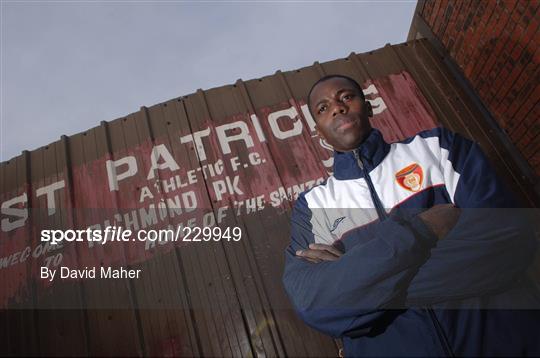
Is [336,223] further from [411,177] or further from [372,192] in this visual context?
[411,177]

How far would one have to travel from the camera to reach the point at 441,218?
1445 millimetres

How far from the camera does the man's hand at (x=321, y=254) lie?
157 centimetres

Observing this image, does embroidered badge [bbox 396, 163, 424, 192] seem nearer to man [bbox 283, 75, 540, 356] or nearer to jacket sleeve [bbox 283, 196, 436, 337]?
man [bbox 283, 75, 540, 356]

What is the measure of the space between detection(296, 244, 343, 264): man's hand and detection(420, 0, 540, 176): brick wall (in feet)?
8.52

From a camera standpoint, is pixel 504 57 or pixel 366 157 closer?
pixel 366 157

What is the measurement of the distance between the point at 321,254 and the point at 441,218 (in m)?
0.58

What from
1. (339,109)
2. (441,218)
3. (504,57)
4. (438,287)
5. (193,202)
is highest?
(504,57)

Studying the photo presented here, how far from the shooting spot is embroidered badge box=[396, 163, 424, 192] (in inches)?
68.6

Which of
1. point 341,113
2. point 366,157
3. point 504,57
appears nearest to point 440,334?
point 366,157

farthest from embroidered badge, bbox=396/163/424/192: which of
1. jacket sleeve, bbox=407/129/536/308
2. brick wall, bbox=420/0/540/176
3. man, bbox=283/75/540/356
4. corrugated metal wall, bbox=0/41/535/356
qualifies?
brick wall, bbox=420/0/540/176

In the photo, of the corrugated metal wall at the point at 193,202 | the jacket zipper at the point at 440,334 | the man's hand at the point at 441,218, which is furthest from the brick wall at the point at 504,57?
the jacket zipper at the point at 440,334

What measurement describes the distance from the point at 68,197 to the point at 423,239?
338cm

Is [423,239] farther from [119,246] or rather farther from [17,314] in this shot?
[17,314]

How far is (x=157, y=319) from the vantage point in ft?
8.55
